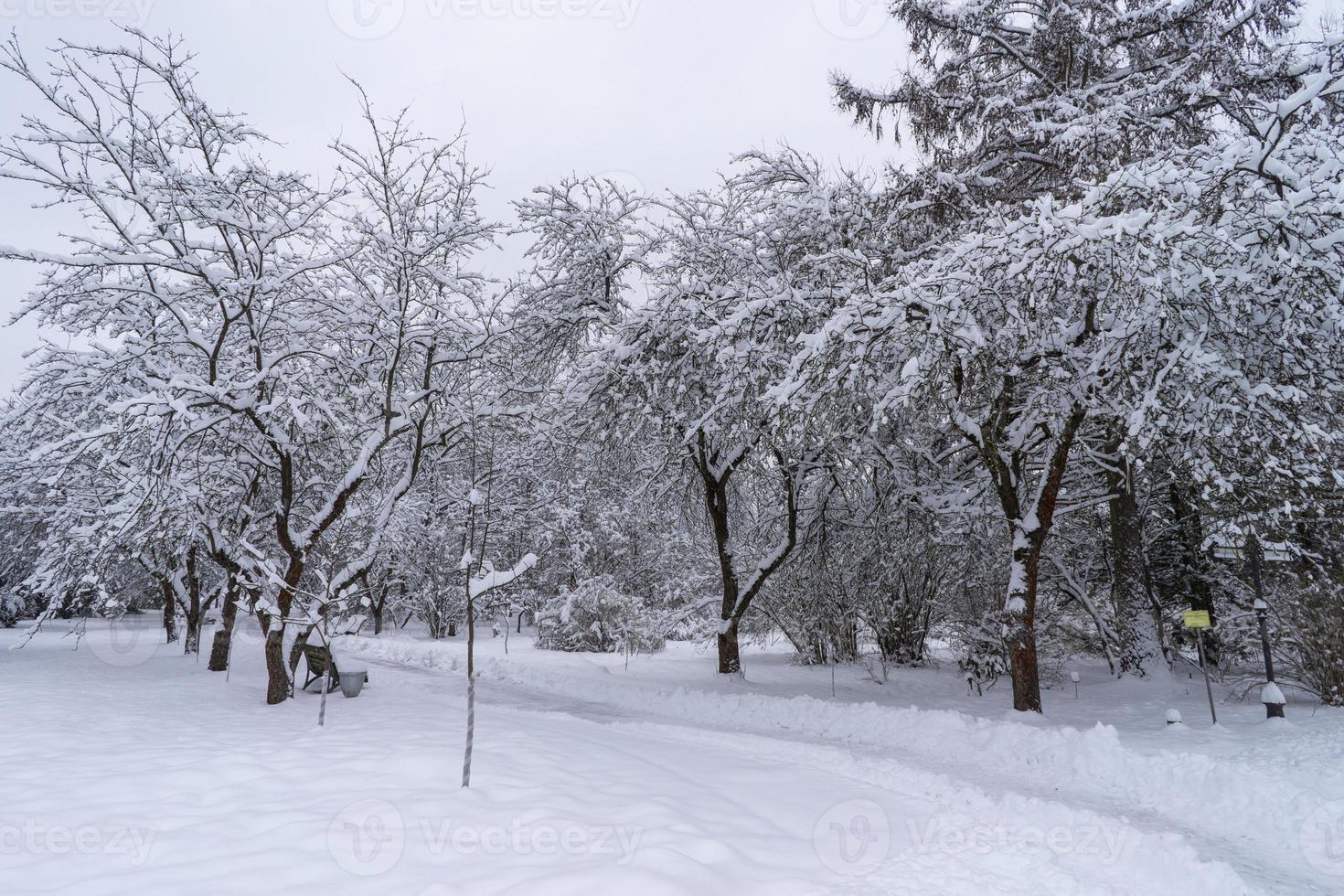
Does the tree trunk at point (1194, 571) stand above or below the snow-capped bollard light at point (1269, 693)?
above

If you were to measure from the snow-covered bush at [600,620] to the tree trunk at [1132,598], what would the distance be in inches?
520

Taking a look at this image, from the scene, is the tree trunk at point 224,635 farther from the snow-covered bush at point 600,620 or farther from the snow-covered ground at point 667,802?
the snow-covered bush at point 600,620

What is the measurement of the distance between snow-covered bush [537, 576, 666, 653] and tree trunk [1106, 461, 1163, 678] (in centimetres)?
1321

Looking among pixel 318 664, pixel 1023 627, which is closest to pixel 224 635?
pixel 318 664

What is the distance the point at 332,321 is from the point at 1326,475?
1467 cm

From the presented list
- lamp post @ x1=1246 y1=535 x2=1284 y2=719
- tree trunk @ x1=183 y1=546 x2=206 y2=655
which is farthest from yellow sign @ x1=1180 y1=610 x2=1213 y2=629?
tree trunk @ x1=183 y1=546 x2=206 y2=655

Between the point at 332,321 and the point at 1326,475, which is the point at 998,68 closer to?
the point at 1326,475

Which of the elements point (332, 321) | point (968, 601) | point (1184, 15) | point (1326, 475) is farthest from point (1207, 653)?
point (332, 321)

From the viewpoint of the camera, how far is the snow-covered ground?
4566 mm

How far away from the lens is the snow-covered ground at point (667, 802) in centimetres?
457

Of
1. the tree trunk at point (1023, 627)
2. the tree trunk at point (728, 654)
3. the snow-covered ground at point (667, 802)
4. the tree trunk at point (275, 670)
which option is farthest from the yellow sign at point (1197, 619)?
the tree trunk at point (275, 670)

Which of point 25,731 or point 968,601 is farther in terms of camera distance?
point 968,601

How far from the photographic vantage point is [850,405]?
33.4 ft

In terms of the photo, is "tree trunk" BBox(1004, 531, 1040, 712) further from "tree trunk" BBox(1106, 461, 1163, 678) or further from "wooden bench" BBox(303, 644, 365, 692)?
"wooden bench" BBox(303, 644, 365, 692)
